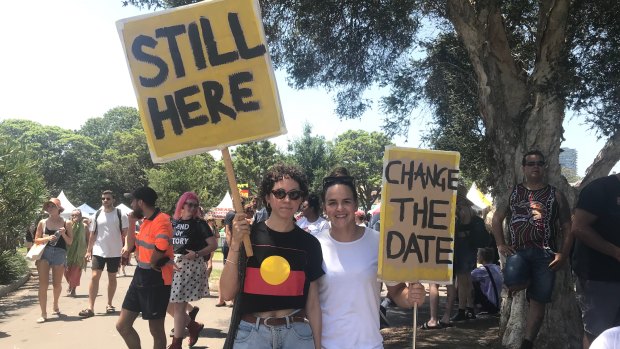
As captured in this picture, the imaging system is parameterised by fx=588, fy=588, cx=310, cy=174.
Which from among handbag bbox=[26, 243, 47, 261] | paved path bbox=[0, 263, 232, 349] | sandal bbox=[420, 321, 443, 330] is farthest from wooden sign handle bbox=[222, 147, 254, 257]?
handbag bbox=[26, 243, 47, 261]

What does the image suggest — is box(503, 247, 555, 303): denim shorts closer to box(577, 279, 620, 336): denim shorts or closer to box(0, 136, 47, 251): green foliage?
box(577, 279, 620, 336): denim shorts

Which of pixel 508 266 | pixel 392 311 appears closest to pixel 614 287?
pixel 508 266

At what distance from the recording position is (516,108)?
674 cm

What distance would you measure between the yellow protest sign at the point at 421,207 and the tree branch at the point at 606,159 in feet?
18.9

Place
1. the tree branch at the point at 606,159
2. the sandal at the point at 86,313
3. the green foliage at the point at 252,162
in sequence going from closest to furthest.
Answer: the tree branch at the point at 606,159 → the sandal at the point at 86,313 → the green foliage at the point at 252,162

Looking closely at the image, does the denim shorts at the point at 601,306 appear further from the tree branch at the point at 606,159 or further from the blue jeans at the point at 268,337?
the tree branch at the point at 606,159

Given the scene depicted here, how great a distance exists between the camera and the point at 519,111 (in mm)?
6711

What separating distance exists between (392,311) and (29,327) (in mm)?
5556

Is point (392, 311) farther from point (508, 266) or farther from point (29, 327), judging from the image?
point (29, 327)

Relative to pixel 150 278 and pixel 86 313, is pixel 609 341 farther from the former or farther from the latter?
pixel 86 313

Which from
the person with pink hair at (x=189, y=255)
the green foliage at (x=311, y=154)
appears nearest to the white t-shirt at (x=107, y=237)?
the person with pink hair at (x=189, y=255)

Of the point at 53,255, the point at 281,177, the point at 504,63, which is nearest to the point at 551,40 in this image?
the point at 504,63

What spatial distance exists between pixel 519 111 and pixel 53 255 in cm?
699

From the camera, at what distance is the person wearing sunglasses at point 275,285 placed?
3.09m
